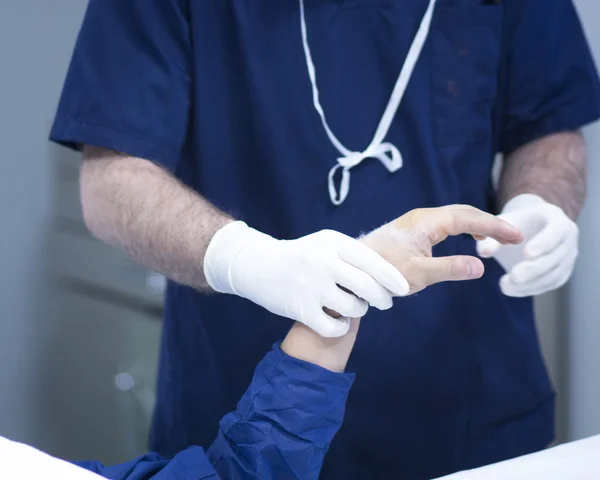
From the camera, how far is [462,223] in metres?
0.79

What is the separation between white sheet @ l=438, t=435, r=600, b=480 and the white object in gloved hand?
0.20 m

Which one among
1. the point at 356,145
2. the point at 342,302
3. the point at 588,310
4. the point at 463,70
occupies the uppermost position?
the point at 463,70

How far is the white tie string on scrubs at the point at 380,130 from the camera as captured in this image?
0.99 meters

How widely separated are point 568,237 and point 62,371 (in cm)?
132

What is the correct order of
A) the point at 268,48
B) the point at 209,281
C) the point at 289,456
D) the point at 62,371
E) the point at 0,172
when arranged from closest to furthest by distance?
1. the point at 289,456
2. the point at 209,281
3. the point at 268,48
4. the point at 0,172
5. the point at 62,371

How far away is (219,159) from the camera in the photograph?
1.01 m

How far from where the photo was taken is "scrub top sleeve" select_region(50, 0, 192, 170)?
0.92 meters

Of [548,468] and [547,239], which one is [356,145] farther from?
[548,468]

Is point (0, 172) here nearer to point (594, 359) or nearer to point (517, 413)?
point (517, 413)

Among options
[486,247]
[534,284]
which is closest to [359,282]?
[486,247]

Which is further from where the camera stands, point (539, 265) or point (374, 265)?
point (539, 265)

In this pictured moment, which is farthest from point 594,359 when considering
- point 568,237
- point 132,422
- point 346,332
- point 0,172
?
point 0,172

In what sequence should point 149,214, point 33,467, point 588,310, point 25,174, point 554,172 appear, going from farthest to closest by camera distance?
point 25,174 → point 588,310 → point 554,172 → point 149,214 → point 33,467

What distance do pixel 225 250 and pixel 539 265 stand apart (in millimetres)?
445
